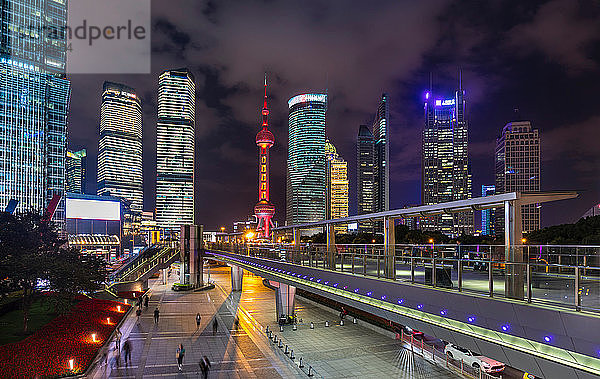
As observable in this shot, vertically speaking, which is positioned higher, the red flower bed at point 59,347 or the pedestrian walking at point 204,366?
the red flower bed at point 59,347

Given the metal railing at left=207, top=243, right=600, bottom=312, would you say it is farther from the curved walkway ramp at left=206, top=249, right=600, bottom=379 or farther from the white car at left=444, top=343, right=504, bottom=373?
the white car at left=444, top=343, right=504, bottom=373

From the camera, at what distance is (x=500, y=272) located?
A: 8.66m

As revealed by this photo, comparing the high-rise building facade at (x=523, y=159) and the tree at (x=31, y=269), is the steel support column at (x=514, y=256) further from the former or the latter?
the high-rise building facade at (x=523, y=159)

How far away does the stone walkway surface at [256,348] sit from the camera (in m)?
18.8

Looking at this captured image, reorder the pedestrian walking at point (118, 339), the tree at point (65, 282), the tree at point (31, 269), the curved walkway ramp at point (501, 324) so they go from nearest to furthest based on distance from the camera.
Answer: the curved walkway ramp at point (501, 324)
the pedestrian walking at point (118, 339)
the tree at point (31, 269)
the tree at point (65, 282)

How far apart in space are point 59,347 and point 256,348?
984 centimetres

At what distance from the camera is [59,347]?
20.2 meters

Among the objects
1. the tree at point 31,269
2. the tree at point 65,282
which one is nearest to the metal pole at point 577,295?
the tree at point 31,269

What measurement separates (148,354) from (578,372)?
20366 millimetres

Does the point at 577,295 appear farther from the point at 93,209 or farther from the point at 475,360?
the point at 93,209

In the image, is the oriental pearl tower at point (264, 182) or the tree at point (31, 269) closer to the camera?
the tree at point (31, 269)

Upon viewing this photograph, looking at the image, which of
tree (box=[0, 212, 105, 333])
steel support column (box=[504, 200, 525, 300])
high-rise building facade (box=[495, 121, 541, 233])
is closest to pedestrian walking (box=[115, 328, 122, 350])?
tree (box=[0, 212, 105, 333])

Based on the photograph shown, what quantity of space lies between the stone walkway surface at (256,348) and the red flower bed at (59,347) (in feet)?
4.19

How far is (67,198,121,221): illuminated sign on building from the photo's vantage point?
121 m
